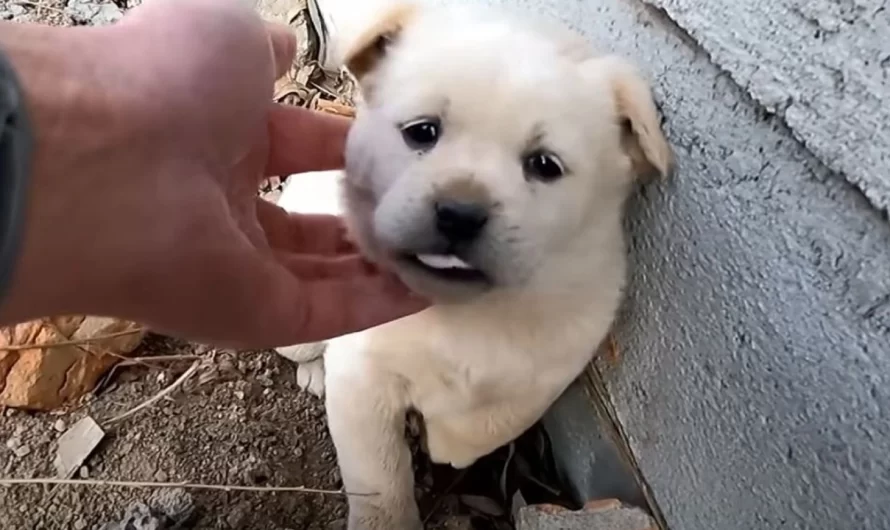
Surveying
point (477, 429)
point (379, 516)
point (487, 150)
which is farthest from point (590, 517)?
point (487, 150)

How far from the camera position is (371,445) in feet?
4.84

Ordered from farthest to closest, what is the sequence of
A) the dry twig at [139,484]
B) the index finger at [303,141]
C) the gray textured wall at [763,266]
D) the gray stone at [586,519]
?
the dry twig at [139,484] → the gray stone at [586,519] → the index finger at [303,141] → the gray textured wall at [763,266]

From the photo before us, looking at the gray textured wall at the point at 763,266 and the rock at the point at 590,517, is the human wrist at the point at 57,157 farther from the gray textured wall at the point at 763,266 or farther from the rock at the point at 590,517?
the rock at the point at 590,517

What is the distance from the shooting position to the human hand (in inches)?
36.4

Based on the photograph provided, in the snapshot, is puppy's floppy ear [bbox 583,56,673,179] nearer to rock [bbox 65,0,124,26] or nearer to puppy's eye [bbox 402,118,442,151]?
puppy's eye [bbox 402,118,442,151]

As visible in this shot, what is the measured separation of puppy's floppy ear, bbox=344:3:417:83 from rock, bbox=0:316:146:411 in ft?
2.11

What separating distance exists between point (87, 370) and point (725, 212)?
1.09 m

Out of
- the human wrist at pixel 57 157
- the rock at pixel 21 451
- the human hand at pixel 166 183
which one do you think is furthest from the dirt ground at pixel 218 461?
Answer: the human wrist at pixel 57 157

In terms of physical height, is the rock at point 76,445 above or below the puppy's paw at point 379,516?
below

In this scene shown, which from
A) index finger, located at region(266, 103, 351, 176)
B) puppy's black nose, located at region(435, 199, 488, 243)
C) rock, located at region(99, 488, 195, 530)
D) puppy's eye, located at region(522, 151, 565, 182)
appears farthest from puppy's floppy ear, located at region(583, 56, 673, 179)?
rock, located at region(99, 488, 195, 530)

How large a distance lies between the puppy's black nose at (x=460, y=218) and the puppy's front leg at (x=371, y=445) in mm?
374

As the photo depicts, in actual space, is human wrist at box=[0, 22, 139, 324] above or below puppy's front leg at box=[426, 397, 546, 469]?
above

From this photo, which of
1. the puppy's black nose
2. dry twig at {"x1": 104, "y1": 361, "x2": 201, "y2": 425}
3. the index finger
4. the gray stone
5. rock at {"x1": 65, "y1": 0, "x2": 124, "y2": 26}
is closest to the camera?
the puppy's black nose

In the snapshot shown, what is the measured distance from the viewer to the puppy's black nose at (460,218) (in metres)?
1.09
